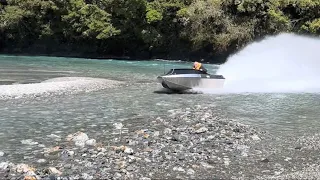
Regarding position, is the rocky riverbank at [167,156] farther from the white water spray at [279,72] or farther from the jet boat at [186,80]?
the white water spray at [279,72]

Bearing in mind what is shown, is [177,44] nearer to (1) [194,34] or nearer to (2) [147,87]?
(1) [194,34]

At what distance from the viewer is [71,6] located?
74625 millimetres

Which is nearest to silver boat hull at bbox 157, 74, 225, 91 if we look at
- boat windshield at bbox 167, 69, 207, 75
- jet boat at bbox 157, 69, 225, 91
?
jet boat at bbox 157, 69, 225, 91

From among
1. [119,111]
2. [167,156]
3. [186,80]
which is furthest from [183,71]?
[167,156]

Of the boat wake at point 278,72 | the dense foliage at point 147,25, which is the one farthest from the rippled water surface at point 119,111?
the dense foliage at point 147,25

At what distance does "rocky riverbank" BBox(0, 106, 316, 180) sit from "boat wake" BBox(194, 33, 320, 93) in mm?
13517

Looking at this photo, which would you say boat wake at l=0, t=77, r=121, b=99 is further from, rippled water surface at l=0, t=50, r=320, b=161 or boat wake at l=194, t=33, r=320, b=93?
boat wake at l=194, t=33, r=320, b=93

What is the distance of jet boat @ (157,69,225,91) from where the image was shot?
88.0 ft

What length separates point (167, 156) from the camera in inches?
468

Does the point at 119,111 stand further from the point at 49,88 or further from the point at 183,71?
the point at 49,88

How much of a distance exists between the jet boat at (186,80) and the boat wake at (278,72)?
52cm

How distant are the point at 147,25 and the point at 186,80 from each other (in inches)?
1715

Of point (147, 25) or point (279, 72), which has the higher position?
point (147, 25)

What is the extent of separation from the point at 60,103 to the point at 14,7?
62478mm
